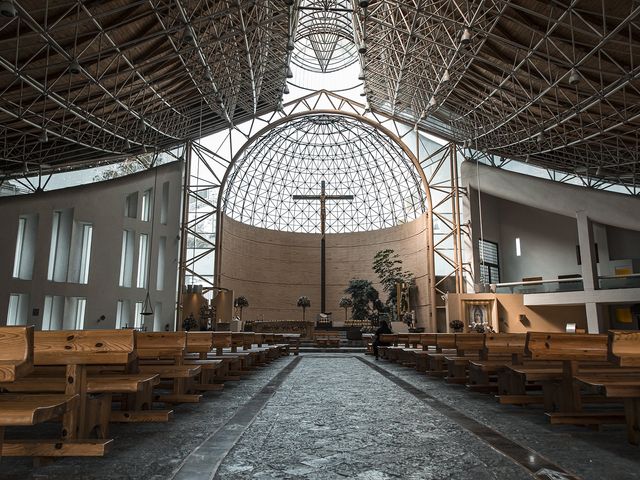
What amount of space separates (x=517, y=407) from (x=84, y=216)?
20.8m

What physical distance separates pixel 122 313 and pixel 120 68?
1241 centimetres

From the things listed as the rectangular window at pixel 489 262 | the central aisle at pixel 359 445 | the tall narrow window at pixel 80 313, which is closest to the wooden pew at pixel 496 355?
the central aisle at pixel 359 445

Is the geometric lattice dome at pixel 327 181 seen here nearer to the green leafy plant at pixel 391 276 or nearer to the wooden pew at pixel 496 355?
the green leafy plant at pixel 391 276

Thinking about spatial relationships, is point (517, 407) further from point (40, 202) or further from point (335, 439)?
point (40, 202)

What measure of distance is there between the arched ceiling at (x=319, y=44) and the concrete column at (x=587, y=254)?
254cm

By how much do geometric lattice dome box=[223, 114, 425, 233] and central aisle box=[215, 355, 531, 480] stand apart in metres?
33.1

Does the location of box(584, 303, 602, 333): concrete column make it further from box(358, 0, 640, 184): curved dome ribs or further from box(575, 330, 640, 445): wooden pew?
box(575, 330, 640, 445): wooden pew

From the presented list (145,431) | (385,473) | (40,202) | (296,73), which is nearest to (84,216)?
(40,202)

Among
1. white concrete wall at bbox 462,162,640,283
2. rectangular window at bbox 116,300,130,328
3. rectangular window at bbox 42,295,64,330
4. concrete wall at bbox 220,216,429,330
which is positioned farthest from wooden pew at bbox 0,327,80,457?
concrete wall at bbox 220,216,429,330

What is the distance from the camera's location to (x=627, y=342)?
12.2ft

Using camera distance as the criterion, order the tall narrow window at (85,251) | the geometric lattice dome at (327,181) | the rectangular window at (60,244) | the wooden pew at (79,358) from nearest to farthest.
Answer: the wooden pew at (79,358) → the rectangular window at (60,244) → the tall narrow window at (85,251) → the geometric lattice dome at (327,181)

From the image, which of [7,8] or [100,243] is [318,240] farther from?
[7,8]

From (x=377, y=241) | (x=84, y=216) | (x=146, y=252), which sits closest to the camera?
(x=84, y=216)

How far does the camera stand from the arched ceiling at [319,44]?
13523 millimetres
